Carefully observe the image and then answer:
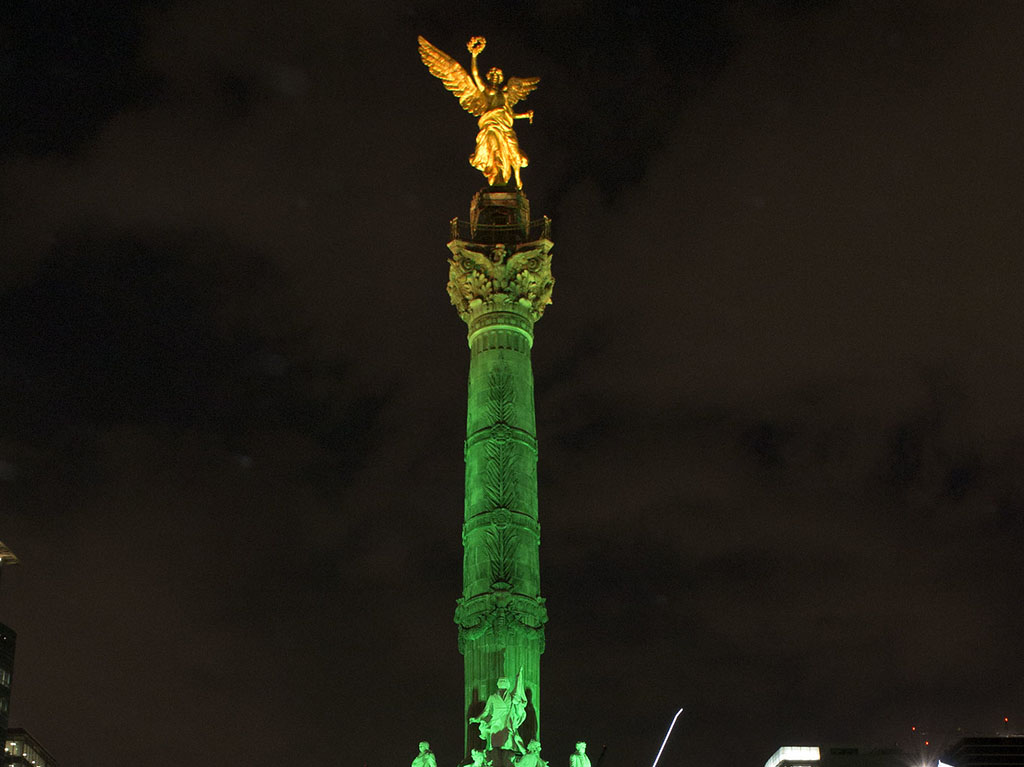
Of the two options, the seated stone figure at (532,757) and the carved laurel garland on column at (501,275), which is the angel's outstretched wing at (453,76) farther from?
the seated stone figure at (532,757)

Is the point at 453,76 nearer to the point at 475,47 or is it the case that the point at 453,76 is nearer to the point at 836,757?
the point at 475,47

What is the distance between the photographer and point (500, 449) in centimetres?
3553

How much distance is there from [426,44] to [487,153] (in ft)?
14.2

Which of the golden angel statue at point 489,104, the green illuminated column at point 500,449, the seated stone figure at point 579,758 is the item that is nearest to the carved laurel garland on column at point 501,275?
the green illuminated column at point 500,449

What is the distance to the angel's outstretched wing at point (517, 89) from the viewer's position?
41781 millimetres

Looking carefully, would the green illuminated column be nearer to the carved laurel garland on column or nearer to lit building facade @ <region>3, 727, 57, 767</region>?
the carved laurel garland on column

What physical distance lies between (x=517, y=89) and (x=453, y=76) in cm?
205

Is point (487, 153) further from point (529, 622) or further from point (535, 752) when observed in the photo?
point (535, 752)

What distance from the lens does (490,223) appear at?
3953 cm

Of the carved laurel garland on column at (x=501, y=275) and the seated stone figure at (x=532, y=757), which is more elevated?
the carved laurel garland on column at (x=501, y=275)

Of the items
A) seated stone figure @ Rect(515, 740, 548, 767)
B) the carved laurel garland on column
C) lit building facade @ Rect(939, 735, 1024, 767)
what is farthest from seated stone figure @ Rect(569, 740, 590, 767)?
lit building facade @ Rect(939, 735, 1024, 767)

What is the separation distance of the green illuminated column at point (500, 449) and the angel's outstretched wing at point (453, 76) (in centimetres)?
335

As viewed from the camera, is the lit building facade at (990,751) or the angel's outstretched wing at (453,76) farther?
the lit building facade at (990,751)

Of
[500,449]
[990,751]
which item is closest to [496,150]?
[500,449]
